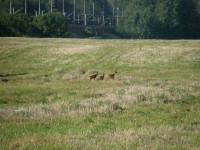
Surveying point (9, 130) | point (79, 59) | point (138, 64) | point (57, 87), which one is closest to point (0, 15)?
point (79, 59)

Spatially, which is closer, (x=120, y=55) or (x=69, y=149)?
(x=69, y=149)

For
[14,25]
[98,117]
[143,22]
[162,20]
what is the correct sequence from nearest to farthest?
[98,117] < [14,25] < [143,22] < [162,20]

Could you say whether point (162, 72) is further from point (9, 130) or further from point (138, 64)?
point (9, 130)

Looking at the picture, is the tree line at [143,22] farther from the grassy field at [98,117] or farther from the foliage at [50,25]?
the grassy field at [98,117]

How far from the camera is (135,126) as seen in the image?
48.8ft

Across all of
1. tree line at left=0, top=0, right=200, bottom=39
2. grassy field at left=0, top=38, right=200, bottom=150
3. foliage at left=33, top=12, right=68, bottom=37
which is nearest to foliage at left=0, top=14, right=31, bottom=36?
tree line at left=0, top=0, right=200, bottom=39

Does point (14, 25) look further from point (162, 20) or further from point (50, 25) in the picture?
point (162, 20)

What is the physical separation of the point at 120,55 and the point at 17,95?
31.8m

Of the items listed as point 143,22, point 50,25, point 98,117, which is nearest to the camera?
point 98,117

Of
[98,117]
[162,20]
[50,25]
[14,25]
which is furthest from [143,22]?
[98,117]

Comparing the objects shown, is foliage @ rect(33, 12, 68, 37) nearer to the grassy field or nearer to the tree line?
the tree line

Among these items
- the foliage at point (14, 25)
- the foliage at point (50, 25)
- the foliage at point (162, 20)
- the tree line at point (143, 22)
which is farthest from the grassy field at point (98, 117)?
the foliage at point (162, 20)

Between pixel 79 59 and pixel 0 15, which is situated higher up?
pixel 0 15

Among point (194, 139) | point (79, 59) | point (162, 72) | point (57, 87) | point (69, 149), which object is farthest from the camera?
point (79, 59)
